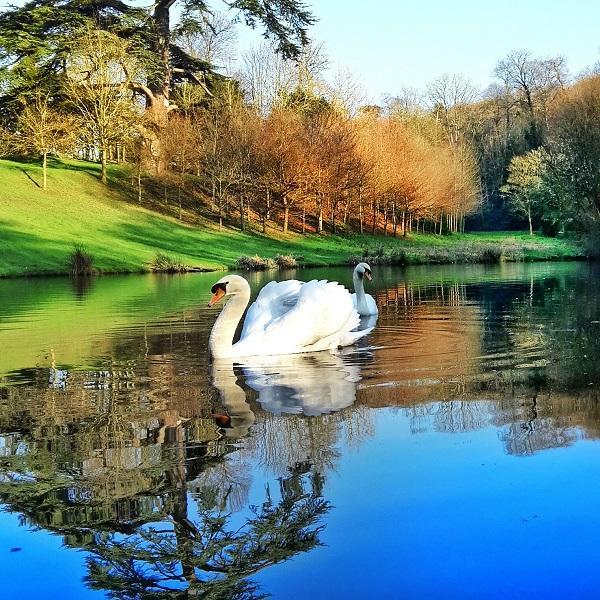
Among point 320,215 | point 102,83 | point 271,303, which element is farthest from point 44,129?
point 271,303

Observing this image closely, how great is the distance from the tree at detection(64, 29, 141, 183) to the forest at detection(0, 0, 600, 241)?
0.10 meters

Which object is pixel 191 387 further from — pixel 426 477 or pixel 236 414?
pixel 426 477

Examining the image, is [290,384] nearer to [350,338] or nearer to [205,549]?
[350,338]

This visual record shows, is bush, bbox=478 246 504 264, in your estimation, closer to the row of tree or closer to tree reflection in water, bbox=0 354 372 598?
the row of tree

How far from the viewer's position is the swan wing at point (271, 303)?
12.5 metres

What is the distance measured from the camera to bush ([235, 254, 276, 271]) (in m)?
43.8

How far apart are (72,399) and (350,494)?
457 centimetres

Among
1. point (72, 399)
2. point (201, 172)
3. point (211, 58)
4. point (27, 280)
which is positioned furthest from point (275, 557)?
point (211, 58)

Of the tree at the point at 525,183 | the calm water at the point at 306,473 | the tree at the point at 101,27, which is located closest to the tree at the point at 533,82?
the tree at the point at 525,183

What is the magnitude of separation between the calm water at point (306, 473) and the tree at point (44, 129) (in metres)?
45.0

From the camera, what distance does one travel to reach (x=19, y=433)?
741 cm

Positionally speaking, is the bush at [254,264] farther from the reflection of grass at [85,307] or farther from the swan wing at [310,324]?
the swan wing at [310,324]

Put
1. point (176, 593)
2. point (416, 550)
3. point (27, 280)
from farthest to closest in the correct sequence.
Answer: point (27, 280), point (416, 550), point (176, 593)

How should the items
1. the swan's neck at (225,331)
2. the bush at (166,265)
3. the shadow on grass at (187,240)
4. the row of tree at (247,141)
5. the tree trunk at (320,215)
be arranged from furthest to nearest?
the tree trunk at (320,215), the row of tree at (247,141), the shadow on grass at (187,240), the bush at (166,265), the swan's neck at (225,331)
